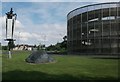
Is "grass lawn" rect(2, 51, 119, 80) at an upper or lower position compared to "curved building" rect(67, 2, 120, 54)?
lower

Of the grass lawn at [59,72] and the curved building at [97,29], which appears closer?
the grass lawn at [59,72]

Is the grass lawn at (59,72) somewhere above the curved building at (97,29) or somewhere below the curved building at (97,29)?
below

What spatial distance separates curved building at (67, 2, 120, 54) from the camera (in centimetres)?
6719

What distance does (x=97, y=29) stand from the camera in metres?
70.0

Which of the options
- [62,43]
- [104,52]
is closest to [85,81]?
[104,52]

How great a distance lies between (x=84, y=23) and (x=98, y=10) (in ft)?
18.5

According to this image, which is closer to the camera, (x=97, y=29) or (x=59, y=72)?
(x=59, y=72)

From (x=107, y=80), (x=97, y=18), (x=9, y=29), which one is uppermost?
(x=97, y=18)

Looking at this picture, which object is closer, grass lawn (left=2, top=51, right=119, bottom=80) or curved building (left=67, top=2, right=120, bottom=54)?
grass lawn (left=2, top=51, right=119, bottom=80)

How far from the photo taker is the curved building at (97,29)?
67.2m

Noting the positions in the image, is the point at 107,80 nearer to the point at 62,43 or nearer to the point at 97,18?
the point at 97,18

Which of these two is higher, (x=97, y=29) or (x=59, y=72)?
(x=97, y=29)

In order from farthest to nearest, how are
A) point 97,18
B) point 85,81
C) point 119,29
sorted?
point 97,18 < point 119,29 < point 85,81

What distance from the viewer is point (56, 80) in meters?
12.9
